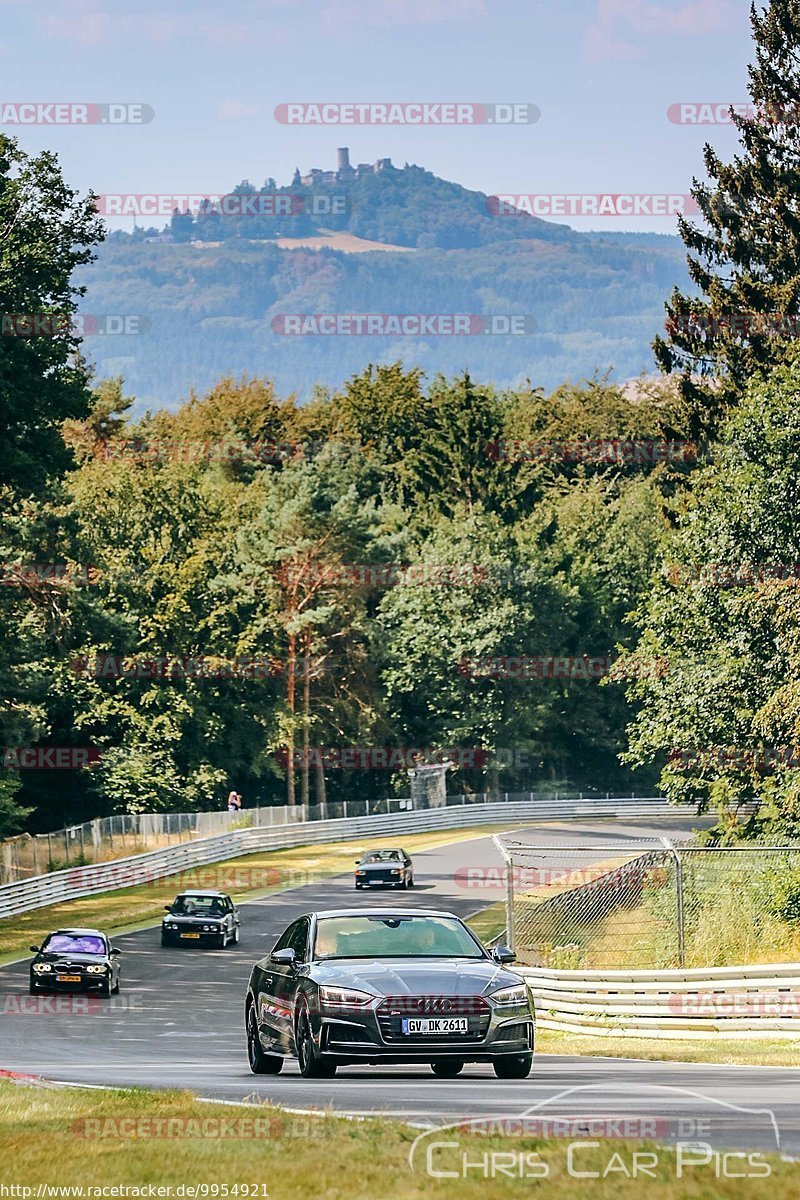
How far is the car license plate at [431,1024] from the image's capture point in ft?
47.3

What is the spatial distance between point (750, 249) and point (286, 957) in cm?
4665

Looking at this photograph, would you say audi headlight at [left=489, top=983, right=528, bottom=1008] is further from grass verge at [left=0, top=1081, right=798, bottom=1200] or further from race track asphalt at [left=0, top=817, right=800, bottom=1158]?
grass verge at [left=0, top=1081, right=798, bottom=1200]

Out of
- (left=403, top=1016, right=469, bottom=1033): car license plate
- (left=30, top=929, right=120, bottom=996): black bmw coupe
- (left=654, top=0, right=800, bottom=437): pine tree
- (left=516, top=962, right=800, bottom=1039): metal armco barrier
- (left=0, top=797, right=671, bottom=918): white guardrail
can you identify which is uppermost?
(left=654, top=0, right=800, bottom=437): pine tree

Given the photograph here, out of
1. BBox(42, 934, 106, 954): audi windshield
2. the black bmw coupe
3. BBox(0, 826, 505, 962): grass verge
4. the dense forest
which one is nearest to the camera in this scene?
the black bmw coupe

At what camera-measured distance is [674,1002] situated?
24172 millimetres

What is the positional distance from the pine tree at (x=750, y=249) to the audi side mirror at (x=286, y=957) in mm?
43623

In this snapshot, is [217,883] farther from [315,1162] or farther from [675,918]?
[315,1162]

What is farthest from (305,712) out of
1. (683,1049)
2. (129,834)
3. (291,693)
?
(683,1049)

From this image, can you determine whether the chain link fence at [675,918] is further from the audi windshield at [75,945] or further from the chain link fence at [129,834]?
the chain link fence at [129,834]

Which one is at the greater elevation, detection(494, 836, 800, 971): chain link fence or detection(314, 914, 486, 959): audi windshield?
detection(314, 914, 486, 959): audi windshield

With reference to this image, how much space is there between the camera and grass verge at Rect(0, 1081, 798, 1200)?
8258 millimetres

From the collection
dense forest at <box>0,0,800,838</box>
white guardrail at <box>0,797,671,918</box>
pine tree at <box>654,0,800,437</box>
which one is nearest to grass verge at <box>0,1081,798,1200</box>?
dense forest at <box>0,0,800,838</box>

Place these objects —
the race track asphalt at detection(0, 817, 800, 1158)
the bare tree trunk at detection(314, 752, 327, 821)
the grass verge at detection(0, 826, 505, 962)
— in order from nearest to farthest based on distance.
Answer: the race track asphalt at detection(0, 817, 800, 1158) → the grass verge at detection(0, 826, 505, 962) → the bare tree trunk at detection(314, 752, 327, 821)

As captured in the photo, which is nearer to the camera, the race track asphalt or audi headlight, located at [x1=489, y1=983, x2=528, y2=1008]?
the race track asphalt
